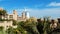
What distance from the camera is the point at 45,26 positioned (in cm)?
3186

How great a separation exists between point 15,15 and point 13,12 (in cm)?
334

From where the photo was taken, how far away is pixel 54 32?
1334 inches

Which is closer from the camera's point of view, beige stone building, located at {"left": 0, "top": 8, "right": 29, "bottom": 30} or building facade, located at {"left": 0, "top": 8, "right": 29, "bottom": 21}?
beige stone building, located at {"left": 0, "top": 8, "right": 29, "bottom": 30}

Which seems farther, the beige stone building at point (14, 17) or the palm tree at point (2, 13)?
the palm tree at point (2, 13)

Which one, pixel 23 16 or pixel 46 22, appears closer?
pixel 46 22

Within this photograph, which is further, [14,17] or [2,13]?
[14,17]

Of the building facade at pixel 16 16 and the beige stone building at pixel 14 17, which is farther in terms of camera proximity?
the building facade at pixel 16 16

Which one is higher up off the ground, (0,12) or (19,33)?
(0,12)

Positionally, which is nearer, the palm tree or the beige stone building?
the beige stone building

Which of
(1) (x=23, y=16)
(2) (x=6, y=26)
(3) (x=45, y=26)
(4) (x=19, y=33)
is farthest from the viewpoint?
(1) (x=23, y=16)

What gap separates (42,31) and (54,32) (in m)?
2.32

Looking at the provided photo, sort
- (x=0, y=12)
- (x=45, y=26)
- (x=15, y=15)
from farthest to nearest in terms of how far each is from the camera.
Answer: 1. (x=15, y=15)
2. (x=0, y=12)
3. (x=45, y=26)

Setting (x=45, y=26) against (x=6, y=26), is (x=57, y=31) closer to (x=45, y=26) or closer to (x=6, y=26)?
(x=45, y=26)

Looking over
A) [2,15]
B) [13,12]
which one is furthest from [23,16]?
[2,15]
